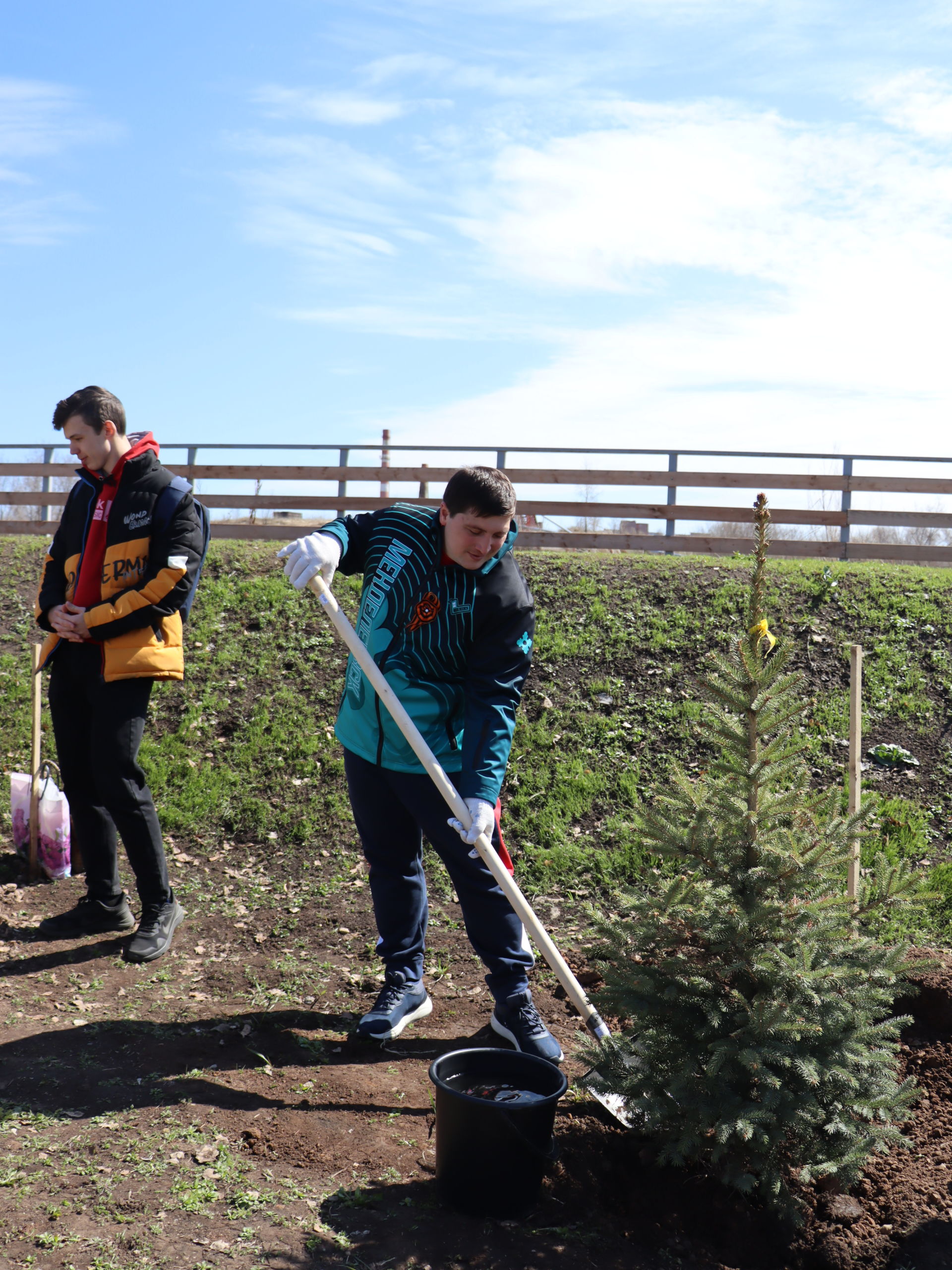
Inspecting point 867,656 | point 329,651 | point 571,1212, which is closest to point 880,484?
point 867,656

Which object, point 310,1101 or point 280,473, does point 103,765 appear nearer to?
point 310,1101

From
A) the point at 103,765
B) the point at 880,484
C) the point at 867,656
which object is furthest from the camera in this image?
the point at 880,484

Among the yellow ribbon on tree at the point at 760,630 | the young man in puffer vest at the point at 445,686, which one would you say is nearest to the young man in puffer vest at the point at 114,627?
the young man in puffer vest at the point at 445,686

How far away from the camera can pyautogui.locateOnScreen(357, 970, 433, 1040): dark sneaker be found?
3.87 m

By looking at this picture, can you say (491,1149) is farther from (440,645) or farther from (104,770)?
(104,770)

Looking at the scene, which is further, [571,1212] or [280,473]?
[280,473]

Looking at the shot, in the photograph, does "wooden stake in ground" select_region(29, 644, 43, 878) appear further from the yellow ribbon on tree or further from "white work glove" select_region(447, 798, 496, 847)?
the yellow ribbon on tree

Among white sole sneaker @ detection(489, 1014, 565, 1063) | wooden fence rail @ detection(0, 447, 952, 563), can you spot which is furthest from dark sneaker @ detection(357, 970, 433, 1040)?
wooden fence rail @ detection(0, 447, 952, 563)

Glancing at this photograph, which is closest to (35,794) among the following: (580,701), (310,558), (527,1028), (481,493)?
(310,558)

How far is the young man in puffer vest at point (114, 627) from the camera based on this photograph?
432cm

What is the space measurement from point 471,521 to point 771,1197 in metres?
2.25

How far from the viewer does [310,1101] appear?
3.41 meters

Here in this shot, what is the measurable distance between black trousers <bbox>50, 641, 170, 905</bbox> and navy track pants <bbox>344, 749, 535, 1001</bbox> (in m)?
1.18

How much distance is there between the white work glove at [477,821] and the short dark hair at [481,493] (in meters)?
1.00
